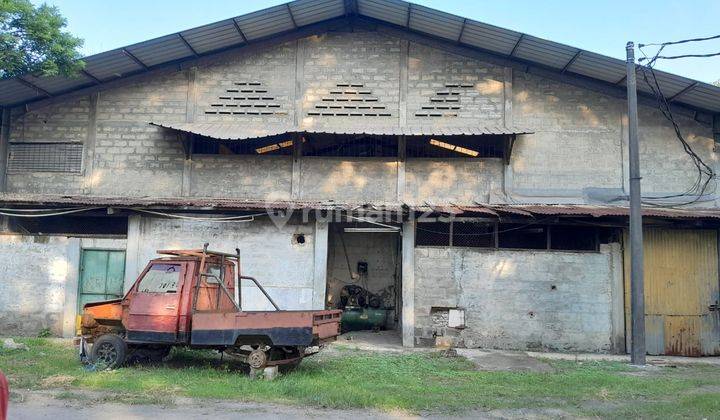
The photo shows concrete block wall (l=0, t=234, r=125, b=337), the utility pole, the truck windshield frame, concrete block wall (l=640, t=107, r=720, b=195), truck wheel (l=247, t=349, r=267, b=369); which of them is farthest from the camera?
concrete block wall (l=640, t=107, r=720, b=195)

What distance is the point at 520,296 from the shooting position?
12.8 m

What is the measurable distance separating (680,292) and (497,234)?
4393 mm

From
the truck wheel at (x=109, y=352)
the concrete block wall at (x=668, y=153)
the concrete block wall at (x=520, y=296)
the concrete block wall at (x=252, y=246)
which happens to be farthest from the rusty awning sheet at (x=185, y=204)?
the concrete block wall at (x=668, y=153)

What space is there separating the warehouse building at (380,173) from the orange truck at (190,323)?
3.44 meters

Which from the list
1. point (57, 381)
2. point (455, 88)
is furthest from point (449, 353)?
point (57, 381)

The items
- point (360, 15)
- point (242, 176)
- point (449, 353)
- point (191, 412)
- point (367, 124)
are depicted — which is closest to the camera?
point (191, 412)

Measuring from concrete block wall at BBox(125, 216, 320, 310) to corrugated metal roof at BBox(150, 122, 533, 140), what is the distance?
2120mm

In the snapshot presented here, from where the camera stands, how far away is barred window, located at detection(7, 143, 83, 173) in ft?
47.5

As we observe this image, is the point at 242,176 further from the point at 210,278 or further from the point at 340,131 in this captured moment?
the point at 210,278

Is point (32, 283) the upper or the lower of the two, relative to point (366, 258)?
lower

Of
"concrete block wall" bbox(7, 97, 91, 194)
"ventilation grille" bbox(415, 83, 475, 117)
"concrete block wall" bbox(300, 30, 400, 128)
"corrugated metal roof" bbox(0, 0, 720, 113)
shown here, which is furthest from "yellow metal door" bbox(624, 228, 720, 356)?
"concrete block wall" bbox(7, 97, 91, 194)

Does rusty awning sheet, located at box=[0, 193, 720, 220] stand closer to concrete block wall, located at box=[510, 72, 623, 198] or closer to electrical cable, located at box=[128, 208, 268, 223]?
electrical cable, located at box=[128, 208, 268, 223]

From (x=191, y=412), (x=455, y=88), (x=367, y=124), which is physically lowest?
(x=191, y=412)

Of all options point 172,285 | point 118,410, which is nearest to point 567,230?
point 172,285
